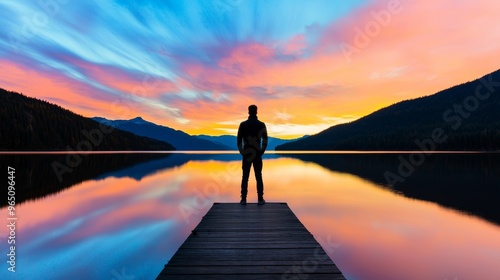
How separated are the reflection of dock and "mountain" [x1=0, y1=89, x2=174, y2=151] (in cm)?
13765

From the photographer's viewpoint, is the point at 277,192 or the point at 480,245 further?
the point at 277,192

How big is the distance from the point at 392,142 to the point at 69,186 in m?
186

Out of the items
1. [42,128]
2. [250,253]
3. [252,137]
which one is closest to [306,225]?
[252,137]

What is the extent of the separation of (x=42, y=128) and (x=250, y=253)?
15773 centimetres

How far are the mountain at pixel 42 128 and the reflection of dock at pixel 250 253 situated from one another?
452 ft

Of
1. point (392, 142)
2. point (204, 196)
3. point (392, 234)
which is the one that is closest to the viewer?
point (392, 234)

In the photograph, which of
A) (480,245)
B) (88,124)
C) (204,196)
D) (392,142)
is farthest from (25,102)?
(392,142)

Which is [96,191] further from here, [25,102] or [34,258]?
[25,102]

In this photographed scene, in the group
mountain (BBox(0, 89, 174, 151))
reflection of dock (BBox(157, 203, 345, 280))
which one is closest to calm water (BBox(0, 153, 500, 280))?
reflection of dock (BBox(157, 203, 345, 280))

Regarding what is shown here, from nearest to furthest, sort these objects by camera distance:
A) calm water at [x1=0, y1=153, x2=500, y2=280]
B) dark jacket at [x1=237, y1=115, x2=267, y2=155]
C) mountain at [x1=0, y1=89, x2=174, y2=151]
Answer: calm water at [x1=0, y1=153, x2=500, y2=280]
dark jacket at [x1=237, y1=115, x2=267, y2=155]
mountain at [x1=0, y1=89, x2=174, y2=151]

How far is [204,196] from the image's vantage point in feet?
82.1

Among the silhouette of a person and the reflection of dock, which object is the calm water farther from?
the silhouette of a person

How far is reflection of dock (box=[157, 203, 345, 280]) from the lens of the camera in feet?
18.8

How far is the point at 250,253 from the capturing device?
691 cm
